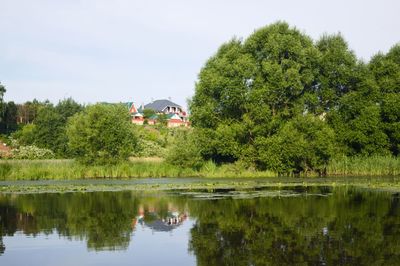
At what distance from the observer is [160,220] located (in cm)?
2083

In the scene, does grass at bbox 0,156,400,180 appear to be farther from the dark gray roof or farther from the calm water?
the dark gray roof

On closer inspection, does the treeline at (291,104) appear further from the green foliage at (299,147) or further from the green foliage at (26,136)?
the green foliage at (26,136)

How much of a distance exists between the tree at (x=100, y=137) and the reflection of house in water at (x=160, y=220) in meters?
30.4

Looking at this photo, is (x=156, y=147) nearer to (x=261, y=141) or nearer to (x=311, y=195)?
(x=261, y=141)

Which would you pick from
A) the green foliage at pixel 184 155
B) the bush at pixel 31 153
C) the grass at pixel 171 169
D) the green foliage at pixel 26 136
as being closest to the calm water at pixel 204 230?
the grass at pixel 171 169

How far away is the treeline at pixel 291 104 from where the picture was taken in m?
50.9

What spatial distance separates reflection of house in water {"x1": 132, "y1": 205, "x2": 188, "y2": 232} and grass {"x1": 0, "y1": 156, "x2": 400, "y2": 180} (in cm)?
2547

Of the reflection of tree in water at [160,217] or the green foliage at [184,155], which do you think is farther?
Answer: the green foliage at [184,155]

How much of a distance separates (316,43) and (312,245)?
46.3m

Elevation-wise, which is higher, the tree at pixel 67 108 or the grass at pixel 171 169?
the tree at pixel 67 108

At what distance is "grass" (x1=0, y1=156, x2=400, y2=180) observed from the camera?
46.8m

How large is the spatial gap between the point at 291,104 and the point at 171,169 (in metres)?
15.1

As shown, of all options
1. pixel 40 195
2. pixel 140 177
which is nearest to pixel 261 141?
pixel 140 177

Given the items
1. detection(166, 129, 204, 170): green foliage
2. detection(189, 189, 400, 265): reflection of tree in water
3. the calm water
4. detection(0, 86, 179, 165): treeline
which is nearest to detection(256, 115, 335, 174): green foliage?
detection(166, 129, 204, 170): green foliage
